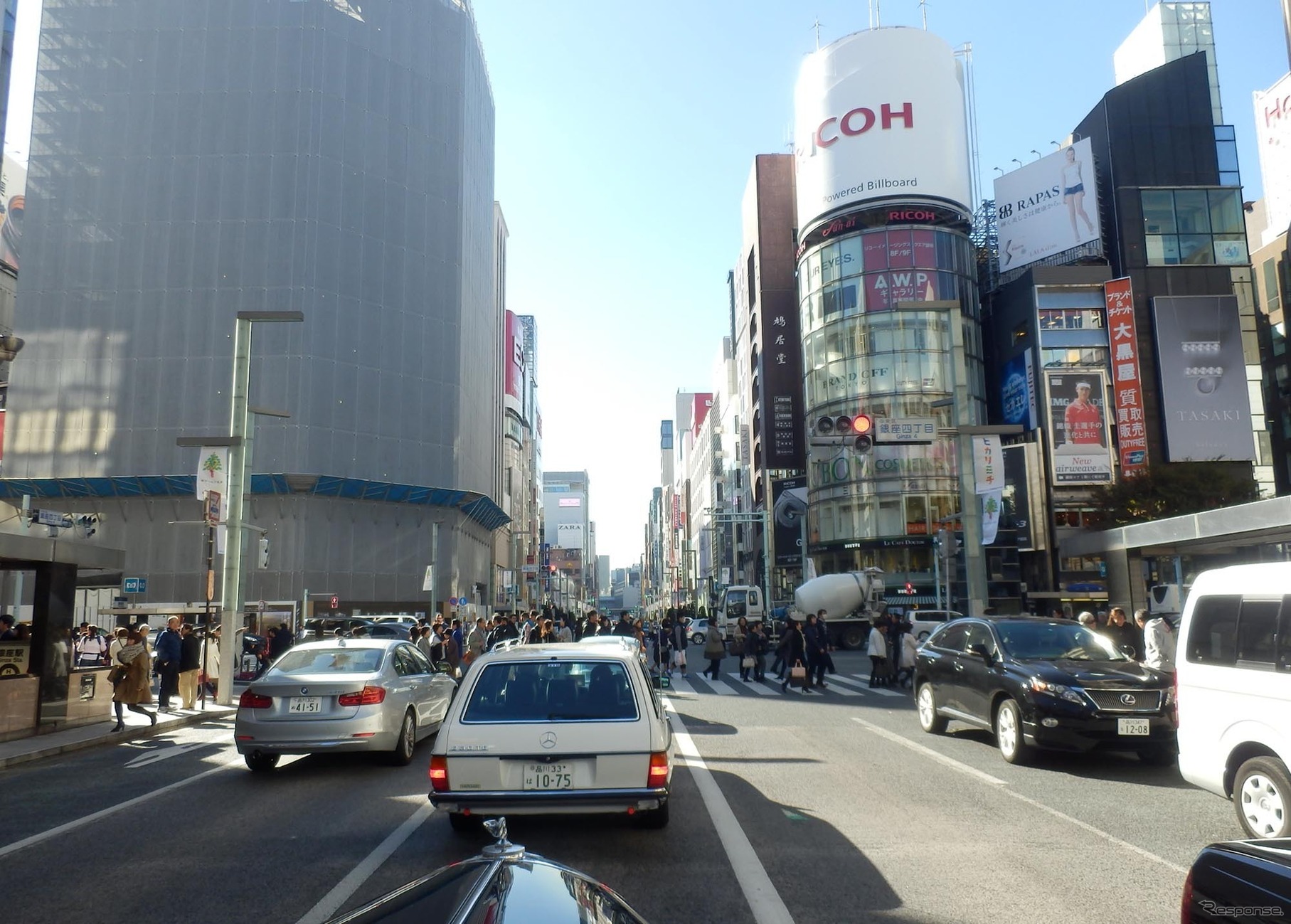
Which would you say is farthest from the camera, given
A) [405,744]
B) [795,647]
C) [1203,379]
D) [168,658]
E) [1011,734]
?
[1203,379]

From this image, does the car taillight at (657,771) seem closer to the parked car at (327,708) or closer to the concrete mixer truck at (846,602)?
the parked car at (327,708)

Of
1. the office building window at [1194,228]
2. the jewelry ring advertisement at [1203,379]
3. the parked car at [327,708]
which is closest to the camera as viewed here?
the parked car at [327,708]

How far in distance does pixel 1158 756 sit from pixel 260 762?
9.90 m

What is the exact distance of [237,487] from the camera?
65.7 ft

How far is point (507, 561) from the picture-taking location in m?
100

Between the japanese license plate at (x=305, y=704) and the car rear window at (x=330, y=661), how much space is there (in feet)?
2.13

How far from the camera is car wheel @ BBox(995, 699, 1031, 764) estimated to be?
34.8ft

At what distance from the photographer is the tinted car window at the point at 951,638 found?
13.2 meters

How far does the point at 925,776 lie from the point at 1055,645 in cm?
279

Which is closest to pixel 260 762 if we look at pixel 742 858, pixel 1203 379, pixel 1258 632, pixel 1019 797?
pixel 742 858

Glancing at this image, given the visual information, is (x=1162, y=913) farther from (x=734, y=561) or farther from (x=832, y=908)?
(x=734, y=561)

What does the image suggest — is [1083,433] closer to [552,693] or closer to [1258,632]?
[1258,632]

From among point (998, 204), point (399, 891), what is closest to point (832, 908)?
point (399, 891)

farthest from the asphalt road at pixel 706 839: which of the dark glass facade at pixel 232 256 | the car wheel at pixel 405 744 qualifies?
the dark glass facade at pixel 232 256
